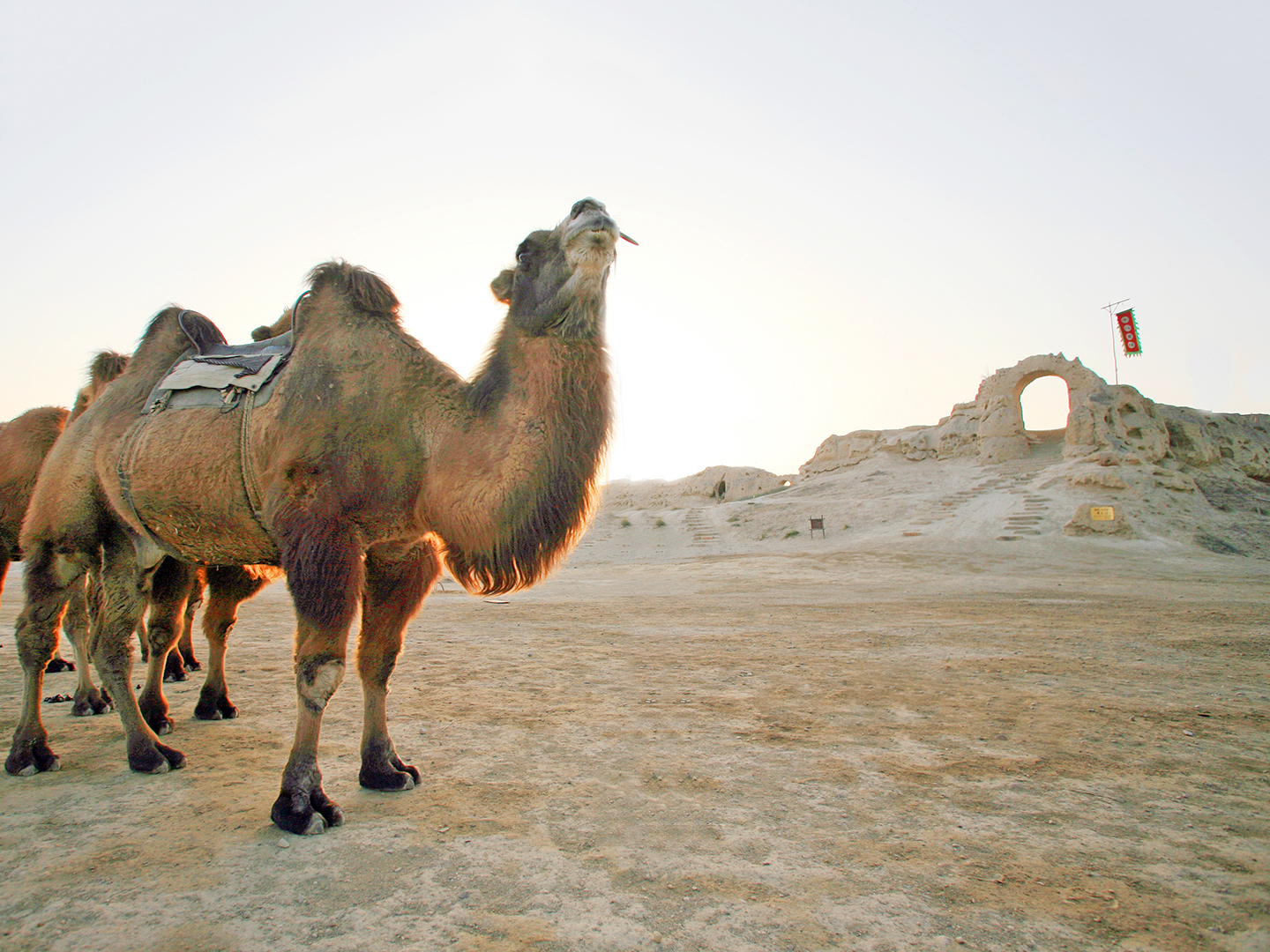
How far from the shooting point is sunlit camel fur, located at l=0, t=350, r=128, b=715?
533cm

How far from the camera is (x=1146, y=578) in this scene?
1730 centimetres

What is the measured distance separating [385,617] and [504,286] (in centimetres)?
193

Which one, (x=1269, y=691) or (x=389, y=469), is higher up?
(x=389, y=469)

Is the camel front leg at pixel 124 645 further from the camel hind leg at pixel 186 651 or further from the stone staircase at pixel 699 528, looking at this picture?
the stone staircase at pixel 699 528

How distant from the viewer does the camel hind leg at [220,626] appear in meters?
5.04

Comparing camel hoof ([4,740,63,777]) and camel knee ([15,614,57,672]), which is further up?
camel knee ([15,614,57,672])

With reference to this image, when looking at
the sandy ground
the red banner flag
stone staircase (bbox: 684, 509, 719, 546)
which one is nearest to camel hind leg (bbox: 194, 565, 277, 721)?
the sandy ground

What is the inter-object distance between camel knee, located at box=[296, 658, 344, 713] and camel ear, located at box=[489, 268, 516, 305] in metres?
1.99

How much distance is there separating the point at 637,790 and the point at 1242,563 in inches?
961

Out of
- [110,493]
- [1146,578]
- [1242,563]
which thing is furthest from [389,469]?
[1242,563]

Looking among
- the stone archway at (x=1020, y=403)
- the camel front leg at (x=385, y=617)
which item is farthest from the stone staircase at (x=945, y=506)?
the camel front leg at (x=385, y=617)

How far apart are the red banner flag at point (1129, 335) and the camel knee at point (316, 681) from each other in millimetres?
54830

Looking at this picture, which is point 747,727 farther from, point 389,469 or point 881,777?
point 389,469

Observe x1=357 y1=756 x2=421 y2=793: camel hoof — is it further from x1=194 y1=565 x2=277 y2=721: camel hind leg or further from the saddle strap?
x1=194 y1=565 x2=277 y2=721: camel hind leg
